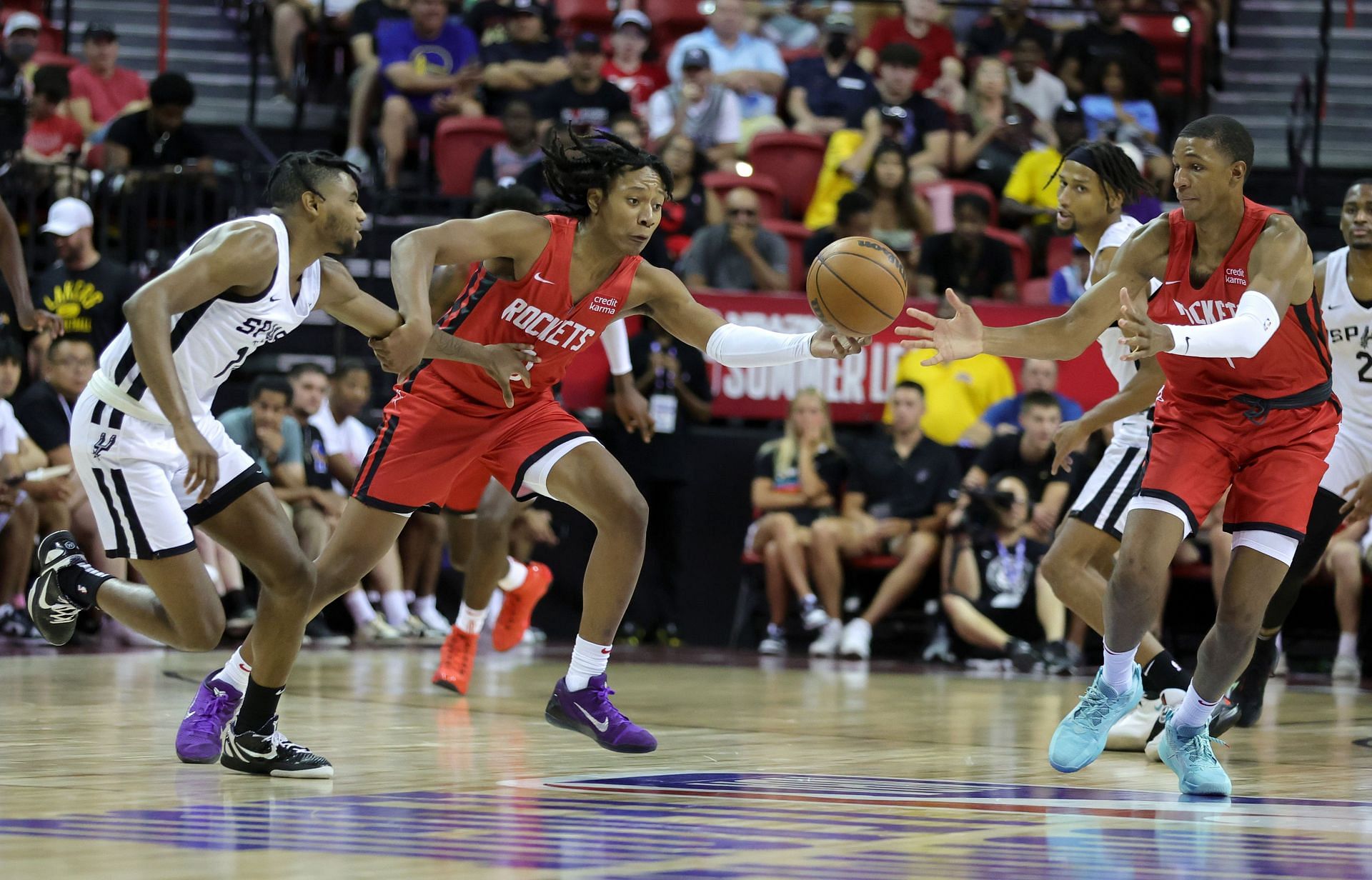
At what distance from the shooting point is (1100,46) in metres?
A: 13.7

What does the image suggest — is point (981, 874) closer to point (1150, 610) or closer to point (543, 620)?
point (1150, 610)

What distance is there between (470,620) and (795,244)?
4981mm

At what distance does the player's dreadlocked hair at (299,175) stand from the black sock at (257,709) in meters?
1.38

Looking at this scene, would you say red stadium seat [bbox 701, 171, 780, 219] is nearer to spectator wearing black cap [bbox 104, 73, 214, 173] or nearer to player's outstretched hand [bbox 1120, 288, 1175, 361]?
spectator wearing black cap [bbox 104, 73, 214, 173]

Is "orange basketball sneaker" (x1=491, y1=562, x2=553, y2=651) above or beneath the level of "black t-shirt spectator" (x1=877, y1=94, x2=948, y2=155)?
beneath

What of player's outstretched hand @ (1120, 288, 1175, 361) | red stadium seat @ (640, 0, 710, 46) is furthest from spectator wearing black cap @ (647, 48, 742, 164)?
player's outstretched hand @ (1120, 288, 1175, 361)

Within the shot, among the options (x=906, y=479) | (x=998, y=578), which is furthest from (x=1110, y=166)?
(x=906, y=479)

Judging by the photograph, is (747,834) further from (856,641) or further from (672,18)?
(672,18)

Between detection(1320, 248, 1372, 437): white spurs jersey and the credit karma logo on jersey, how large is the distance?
2.86 metres

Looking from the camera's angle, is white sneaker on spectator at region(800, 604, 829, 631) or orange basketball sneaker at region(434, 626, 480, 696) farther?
white sneaker on spectator at region(800, 604, 829, 631)

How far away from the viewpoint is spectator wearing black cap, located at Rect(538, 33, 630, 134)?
12.4 m

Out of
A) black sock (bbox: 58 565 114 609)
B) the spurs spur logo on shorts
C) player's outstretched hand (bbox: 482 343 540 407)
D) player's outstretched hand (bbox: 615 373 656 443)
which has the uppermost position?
player's outstretched hand (bbox: 482 343 540 407)

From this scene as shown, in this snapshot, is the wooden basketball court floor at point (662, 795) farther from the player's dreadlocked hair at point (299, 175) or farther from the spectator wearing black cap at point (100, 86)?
the spectator wearing black cap at point (100, 86)

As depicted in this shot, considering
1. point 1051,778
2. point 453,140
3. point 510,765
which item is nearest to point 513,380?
point 510,765
